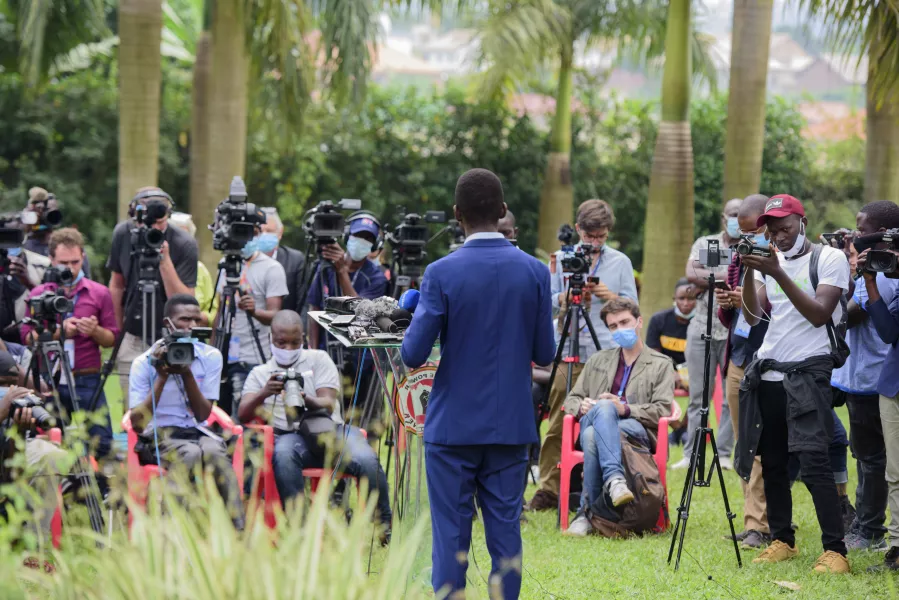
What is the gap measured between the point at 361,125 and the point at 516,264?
44.3 feet

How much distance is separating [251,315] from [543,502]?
2469 mm

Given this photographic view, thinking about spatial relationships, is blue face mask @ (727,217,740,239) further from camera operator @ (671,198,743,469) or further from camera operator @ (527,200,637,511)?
camera operator @ (527,200,637,511)

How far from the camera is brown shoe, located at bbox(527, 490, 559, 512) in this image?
8.02m

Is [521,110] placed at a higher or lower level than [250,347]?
higher

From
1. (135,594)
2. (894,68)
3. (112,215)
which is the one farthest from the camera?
(112,215)

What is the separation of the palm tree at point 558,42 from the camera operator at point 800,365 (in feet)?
A: 33.8

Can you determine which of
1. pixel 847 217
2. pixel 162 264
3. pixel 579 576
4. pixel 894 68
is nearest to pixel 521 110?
pixel 847 217

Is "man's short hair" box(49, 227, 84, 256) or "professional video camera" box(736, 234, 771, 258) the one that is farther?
"man's short hair" box(49, 227, 84, 256)

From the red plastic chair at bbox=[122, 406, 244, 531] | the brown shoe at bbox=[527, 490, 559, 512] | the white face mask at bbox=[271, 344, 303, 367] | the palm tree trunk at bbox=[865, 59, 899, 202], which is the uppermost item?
the palm tree trunk at bbox=[865, 59, 899, 202]

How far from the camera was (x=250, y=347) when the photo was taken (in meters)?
8.19

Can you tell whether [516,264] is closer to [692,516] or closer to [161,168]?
[692,516]

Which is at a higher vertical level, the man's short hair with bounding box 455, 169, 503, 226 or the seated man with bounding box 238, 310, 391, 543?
the man's short hair with bounding box 455, 169, 503, 226

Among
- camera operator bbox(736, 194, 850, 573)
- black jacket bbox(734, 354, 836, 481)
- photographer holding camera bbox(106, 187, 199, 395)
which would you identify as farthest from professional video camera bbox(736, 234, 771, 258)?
photographer holding camera bbox(106, 187, 199, 395)

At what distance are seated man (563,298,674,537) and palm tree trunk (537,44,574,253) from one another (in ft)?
31.1
